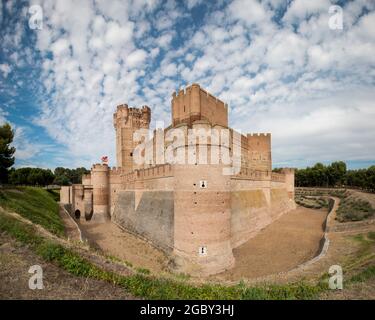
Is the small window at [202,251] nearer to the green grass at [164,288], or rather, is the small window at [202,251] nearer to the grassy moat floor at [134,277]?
the grassy moat floor at [134,277]

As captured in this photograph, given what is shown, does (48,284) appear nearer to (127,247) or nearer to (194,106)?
(127,247)

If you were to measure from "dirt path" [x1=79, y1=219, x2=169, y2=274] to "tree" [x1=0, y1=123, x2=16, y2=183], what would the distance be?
10.4 meters

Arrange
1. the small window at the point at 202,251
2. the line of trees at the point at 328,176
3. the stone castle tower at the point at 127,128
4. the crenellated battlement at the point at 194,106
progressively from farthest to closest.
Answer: the line of trees at the point at 328,176 < the stone castle tower at the point at 127,128 < the crenellated battlement at the point at 194,106 < the small window at the point at 202,251

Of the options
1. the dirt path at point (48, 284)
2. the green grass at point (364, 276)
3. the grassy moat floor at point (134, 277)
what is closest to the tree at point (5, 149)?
the grassy moat floor at point (134, 277)

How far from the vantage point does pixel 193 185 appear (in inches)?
482

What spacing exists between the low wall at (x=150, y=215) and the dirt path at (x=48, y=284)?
29.1 ft

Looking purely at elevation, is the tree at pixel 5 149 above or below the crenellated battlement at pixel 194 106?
below

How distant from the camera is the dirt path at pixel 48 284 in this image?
5152 mm

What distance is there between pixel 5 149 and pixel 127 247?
15.2 meters

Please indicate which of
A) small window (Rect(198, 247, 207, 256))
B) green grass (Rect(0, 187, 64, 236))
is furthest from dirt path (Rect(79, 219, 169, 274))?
green grass (Rect(0, 187, 64, 236))

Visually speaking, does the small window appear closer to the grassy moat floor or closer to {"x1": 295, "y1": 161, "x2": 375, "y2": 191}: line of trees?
the grassy moat floor

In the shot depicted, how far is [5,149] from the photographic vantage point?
810 inches

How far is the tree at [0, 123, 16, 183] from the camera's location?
2017 cm
